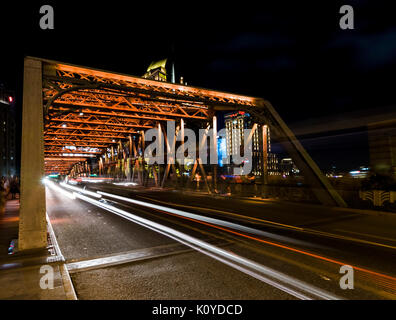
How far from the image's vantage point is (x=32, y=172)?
651cm

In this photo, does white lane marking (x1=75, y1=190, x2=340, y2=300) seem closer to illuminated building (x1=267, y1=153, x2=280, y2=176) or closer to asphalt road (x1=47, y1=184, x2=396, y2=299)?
asphalt road (x1=47, y1=184, x2=396, y2=299)

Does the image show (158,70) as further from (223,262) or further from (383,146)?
(223,262)

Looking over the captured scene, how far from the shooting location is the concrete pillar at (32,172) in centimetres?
631

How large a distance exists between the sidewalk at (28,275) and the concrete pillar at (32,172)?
1.58 ft

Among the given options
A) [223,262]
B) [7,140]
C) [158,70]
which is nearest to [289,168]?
[158,70]

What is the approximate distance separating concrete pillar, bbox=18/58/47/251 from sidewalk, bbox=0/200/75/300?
19.0 inches

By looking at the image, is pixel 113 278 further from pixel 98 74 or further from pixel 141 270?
pixel 98 74

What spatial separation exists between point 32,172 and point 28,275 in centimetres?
298

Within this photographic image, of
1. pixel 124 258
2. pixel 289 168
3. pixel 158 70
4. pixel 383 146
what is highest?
pixel 158 70

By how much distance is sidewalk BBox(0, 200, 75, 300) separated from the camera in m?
3.83

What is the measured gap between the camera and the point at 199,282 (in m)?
4.32

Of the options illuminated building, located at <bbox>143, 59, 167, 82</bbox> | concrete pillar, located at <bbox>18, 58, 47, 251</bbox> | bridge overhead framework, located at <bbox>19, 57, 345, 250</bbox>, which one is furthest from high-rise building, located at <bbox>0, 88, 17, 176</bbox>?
concrete pillar, located at <bbox>18, 58, 47, 251</bbox>

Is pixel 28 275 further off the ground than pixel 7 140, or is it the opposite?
pixel 7 140
